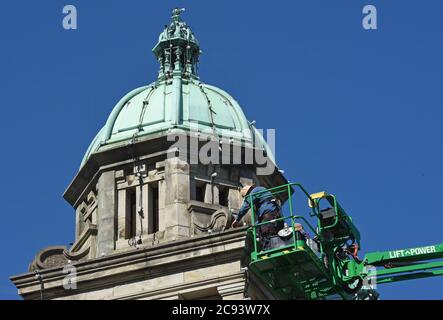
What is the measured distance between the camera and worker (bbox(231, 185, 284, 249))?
48.3 meters

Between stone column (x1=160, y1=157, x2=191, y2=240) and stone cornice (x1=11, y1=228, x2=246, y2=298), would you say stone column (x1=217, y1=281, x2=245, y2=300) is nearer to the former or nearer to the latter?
stone cornice (x1=11, y1=228, x2=246, y2=298)

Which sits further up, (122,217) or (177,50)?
(177,50)

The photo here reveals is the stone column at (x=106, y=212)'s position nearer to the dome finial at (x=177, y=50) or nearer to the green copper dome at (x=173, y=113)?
the green copper dome at (x=173, y=113)

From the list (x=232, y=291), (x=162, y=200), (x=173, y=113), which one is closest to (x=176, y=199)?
(x=162, y=200)

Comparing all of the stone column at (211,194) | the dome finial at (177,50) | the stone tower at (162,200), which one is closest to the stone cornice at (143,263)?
the stone tower at (162,200)

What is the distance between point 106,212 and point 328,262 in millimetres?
8895

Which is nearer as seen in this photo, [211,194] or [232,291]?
[232,291]

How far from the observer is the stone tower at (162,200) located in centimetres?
4841

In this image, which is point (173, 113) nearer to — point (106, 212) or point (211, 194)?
point (211, 194)

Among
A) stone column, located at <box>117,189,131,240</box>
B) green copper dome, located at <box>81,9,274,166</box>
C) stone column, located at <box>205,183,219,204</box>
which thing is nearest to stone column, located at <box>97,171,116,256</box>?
stone column, located at <box>117,189,131,240</box>

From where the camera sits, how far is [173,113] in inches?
2146

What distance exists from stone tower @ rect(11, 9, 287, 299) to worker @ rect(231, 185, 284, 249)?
761mm
